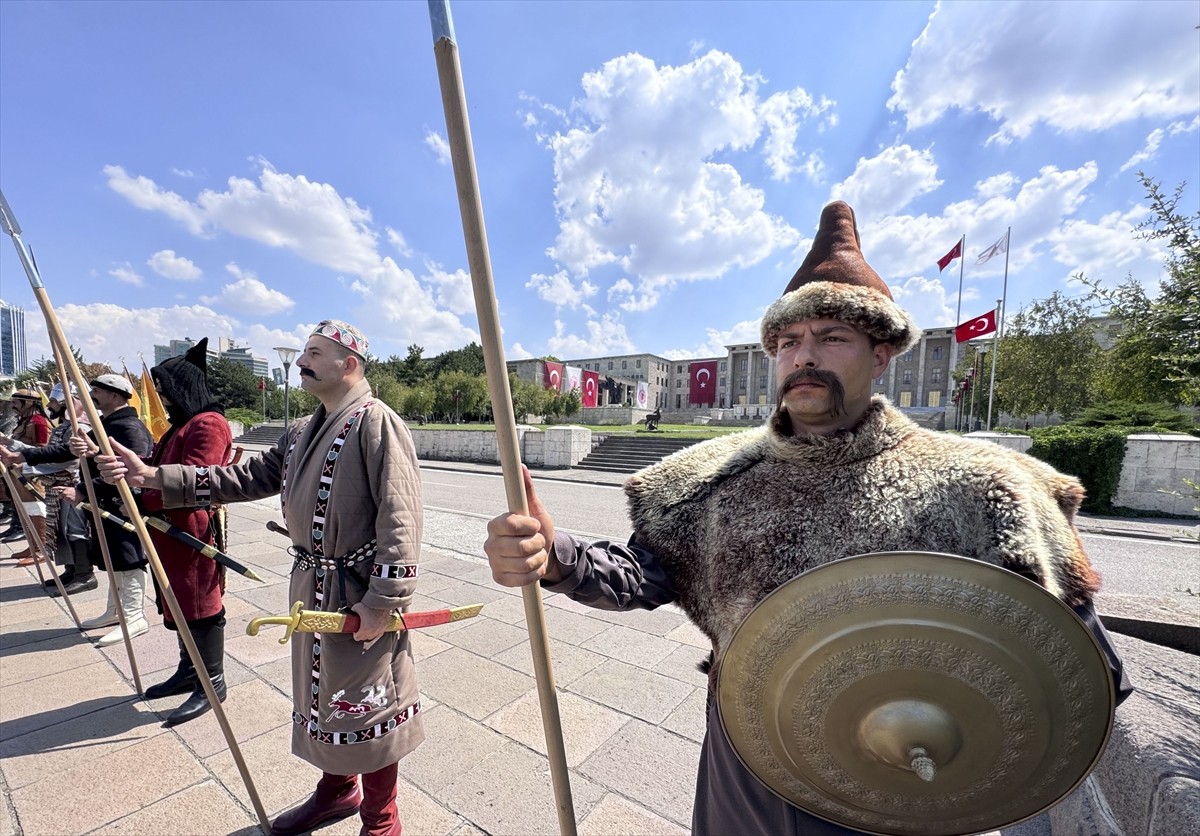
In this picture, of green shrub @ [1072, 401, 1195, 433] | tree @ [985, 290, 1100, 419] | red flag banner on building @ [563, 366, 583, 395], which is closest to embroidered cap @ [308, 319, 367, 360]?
green shrub @ [1072, 401, 1195, 433]

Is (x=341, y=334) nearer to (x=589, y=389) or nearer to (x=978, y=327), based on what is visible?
(x=978, y=327)

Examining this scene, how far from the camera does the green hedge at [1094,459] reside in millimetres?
10969

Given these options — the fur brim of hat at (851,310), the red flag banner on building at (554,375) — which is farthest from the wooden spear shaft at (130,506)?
the red flag banner on building at (554,375)

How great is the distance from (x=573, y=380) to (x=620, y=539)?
37.0 meters

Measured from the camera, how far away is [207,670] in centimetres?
291

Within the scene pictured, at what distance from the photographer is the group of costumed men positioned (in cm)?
114

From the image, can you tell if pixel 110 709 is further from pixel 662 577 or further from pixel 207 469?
pixel 662 577

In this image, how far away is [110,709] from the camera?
116 inches

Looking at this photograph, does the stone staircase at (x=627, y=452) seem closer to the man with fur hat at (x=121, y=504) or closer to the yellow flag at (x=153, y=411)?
the yellow flag at (x=153, y=411)

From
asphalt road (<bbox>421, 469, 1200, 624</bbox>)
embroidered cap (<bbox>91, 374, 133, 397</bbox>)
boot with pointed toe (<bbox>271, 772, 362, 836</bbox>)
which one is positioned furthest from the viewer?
asphalt road (<bbox>421, 469, 1200, 624</bbox>)

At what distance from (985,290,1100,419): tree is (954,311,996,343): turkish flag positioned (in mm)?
7427

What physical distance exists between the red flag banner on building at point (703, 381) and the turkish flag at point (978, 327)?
55718mm

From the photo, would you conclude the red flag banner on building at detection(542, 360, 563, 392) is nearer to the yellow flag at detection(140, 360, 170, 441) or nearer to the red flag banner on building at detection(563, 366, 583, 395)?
the red flag banner on building at detection(563, 366, 583, 395)

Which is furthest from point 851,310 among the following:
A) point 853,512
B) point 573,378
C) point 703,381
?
point 703,381
